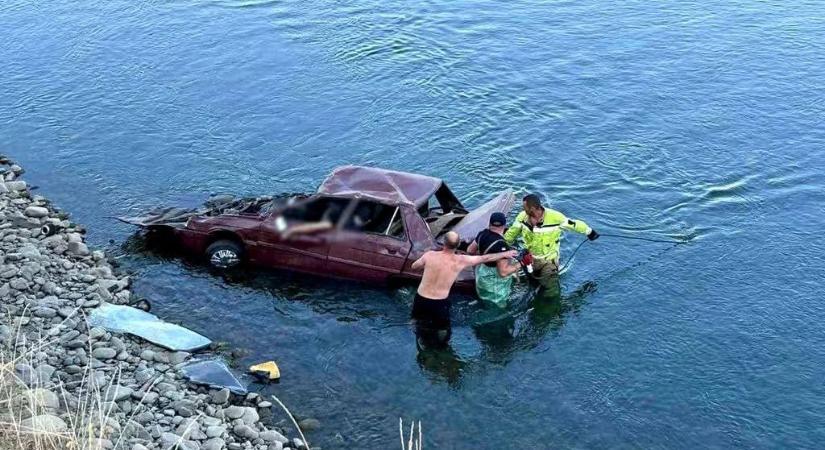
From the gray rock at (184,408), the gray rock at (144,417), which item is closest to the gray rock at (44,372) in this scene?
the gray rock at (144,417)

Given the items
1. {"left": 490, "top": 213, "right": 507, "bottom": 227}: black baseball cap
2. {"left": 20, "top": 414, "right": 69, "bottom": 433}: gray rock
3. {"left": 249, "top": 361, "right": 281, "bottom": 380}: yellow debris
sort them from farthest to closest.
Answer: {"left": 490, "top": 213, "right": 507, "bottom": 227}: black baseball cap
{"left": 249, "top": 361, "right": 281, "bottom": 380}: yellow debris
{"left": 20, "top": 414, "right": 69, "bottom": 433}: gray rock

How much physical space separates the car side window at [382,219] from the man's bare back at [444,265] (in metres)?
1.10

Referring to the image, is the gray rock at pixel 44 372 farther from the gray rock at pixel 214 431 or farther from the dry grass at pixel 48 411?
the gray rock at pixel 214 431

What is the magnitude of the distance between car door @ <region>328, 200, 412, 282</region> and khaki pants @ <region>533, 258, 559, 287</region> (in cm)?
191

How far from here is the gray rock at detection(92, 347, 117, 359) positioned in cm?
1223

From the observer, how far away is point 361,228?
13148mm

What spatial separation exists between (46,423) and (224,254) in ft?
18.6

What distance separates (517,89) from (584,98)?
158 centimetres

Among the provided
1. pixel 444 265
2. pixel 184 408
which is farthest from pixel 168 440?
pixel 444 265

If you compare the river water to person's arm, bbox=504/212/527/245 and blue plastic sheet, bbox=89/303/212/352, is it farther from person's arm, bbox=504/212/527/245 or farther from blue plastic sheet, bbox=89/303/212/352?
person's arm, bbox=504/212/527/245

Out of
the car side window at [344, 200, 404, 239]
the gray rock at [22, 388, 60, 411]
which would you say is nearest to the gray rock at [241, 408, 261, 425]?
the gray rock at [22, 388, 60, 411]

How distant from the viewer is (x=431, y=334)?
13.3 meters

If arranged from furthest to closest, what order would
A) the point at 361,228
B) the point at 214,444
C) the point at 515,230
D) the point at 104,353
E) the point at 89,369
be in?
the point at 515,230 → the point at 361,228 → the point at 104,353 → the point at 89,369 → the point at 214,444

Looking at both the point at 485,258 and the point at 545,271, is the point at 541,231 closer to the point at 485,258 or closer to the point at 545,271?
the point at 545,271
